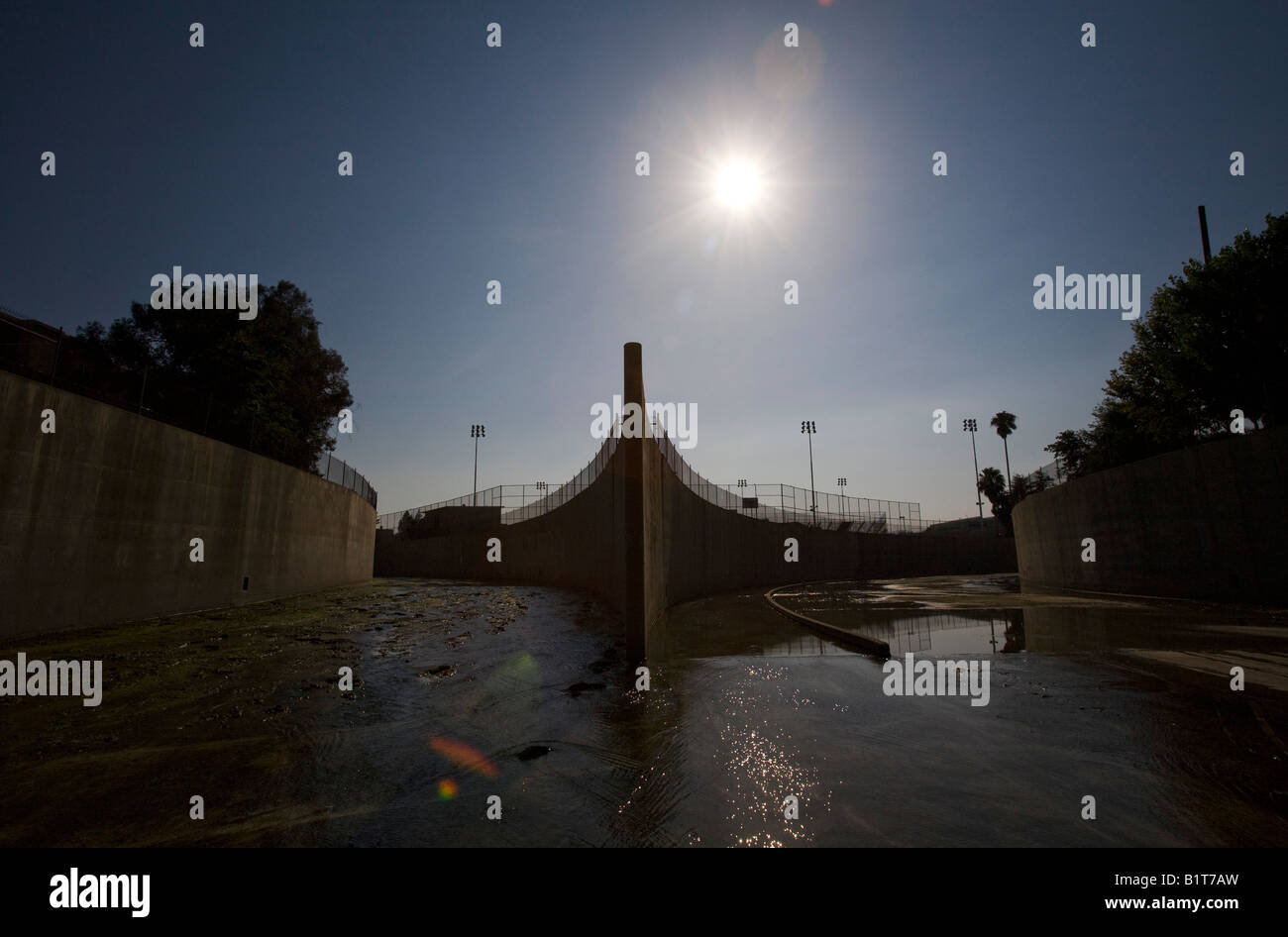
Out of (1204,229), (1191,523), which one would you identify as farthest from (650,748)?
(1204,229)

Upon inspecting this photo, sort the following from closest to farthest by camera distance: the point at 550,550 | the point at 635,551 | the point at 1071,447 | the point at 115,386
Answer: the point at 635,551, the point at 115,386, the point at 550,550, the point at 1071,447

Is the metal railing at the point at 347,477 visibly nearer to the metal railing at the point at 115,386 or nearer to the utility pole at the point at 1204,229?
the metal railing at the point at 115,386

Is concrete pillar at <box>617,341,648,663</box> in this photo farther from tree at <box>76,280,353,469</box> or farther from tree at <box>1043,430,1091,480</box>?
tree at <box>1043,430,1091,480</box>

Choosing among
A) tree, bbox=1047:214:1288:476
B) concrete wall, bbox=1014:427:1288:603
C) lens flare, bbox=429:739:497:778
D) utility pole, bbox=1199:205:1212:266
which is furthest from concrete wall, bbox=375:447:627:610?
utility pole, bbox=1199:205:1212:266

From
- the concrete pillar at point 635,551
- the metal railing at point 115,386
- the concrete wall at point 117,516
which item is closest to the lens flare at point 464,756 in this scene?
the concrete pillar at point 635,551

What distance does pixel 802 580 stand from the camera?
31.4 metres

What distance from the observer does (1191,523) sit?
52.7 ft

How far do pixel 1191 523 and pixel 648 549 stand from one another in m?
17.7

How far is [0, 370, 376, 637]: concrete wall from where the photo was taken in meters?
9.15

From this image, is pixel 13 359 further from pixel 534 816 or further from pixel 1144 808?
pixel 1144 808

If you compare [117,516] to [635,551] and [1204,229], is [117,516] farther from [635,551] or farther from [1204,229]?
[1204,229]

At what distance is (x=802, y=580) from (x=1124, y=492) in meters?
15.8
